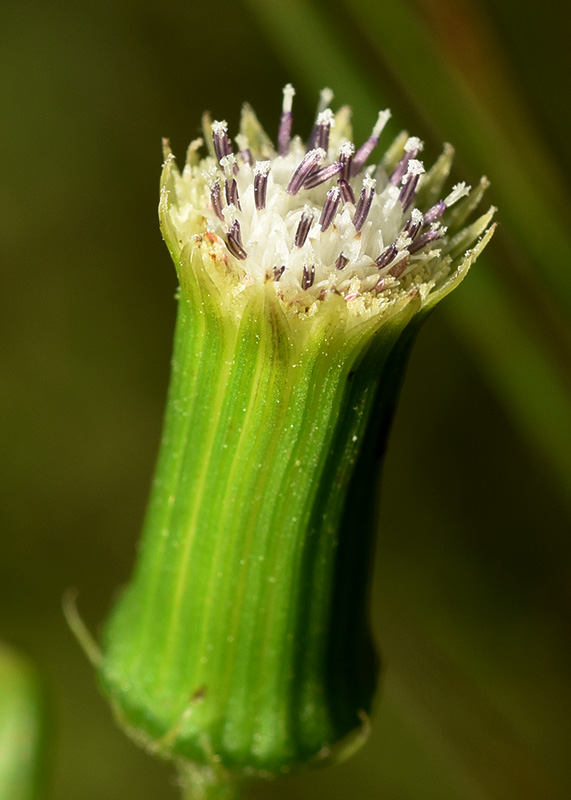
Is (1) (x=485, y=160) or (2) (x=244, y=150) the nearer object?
(2) (x=244, y=150)

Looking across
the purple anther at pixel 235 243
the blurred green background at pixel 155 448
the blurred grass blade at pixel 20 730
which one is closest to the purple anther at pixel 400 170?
the purple anther at pixel 235 243

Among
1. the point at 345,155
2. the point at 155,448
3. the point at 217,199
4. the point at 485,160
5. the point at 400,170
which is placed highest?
the point at 217,199

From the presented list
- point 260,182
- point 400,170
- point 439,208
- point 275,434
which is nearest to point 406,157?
point 400,170

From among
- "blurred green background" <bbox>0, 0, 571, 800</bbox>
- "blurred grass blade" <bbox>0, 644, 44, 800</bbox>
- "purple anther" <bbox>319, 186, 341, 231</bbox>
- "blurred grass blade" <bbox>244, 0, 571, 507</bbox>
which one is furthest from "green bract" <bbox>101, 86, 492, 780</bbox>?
"blurred green background" <bbox>0, 0, 571, 800</bbox>

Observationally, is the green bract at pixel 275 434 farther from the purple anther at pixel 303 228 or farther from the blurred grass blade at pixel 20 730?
the blurred grass blade at pixel 20 730

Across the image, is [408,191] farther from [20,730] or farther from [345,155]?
[20,730]

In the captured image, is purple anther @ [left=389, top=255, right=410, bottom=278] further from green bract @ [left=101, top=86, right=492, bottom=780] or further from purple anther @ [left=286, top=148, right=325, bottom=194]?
purple anther @ [left=286, top=148, right=325, bottom=194]
